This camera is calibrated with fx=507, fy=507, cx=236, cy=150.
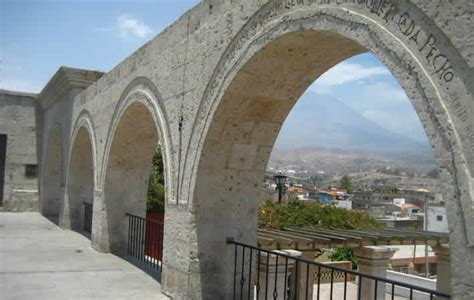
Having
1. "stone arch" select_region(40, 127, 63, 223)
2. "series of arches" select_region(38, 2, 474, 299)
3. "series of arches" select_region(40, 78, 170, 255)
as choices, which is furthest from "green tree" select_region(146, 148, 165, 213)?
"series of arches" select_region(38, 2, 474, 299)

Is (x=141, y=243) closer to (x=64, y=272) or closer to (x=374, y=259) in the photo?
(x=64, y=272)

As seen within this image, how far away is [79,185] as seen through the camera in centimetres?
1185

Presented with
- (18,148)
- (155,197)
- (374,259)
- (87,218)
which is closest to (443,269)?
(374,259)

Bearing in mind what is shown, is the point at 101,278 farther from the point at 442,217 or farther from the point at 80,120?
the point at 442,217

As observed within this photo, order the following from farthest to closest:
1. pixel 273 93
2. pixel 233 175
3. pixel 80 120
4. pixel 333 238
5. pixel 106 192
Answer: pixel 80 120, pixel 106 192, pixel 333 238, pixel 233 175, pixel 273 93

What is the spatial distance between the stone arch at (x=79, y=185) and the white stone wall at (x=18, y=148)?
5018mm

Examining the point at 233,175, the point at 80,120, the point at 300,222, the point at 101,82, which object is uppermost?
the point at 101,82

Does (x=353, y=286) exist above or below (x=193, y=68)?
below

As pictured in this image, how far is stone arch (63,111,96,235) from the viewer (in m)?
11.4

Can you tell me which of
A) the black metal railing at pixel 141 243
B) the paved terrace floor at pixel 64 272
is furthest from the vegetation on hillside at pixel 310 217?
the paved terrace floor at pixel 64 272

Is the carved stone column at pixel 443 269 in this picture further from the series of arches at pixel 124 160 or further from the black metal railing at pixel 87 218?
the black metal railing at pixel 87 218

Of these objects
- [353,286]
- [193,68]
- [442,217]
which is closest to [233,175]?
[193,68]

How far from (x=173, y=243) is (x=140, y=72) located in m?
2.66

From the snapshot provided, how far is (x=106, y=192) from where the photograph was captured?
27.8ft
